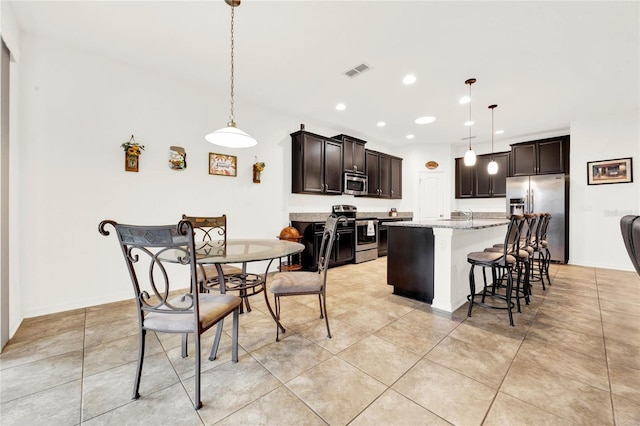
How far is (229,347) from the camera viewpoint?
2033 millimetres

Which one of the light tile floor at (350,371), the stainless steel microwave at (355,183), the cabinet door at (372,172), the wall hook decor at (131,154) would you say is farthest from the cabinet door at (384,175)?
the wall hook decor at (131,154)

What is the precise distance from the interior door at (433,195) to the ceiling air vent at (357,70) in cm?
440

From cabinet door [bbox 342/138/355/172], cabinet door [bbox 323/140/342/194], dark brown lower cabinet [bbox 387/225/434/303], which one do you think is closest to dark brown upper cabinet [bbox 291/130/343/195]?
cabinet door [bbox 323/140/342/194]

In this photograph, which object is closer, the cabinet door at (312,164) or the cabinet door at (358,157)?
the cabinet door at (312,164)

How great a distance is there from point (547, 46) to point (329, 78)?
237cm

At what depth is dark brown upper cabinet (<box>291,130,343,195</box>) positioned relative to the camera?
4.54m

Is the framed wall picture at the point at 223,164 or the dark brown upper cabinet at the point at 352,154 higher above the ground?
the dark brown upper cabinet at the point at 352,154

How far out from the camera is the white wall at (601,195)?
445 centimetres

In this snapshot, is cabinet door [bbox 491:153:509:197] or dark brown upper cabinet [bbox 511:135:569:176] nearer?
dark brown upper cabinet [bbox 511:135:569:176]

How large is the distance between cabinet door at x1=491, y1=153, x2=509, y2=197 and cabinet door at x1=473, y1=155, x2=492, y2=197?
103mm

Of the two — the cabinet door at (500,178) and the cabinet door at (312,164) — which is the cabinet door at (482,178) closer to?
the cabinet door at (500,178)

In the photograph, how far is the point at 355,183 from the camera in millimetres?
5484

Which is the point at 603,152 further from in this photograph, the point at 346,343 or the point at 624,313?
the point at 346,343

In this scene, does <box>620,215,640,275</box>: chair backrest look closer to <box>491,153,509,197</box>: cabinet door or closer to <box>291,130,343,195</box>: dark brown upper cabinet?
<box>291,130,343,195</box>: dark brown upper cabinet
